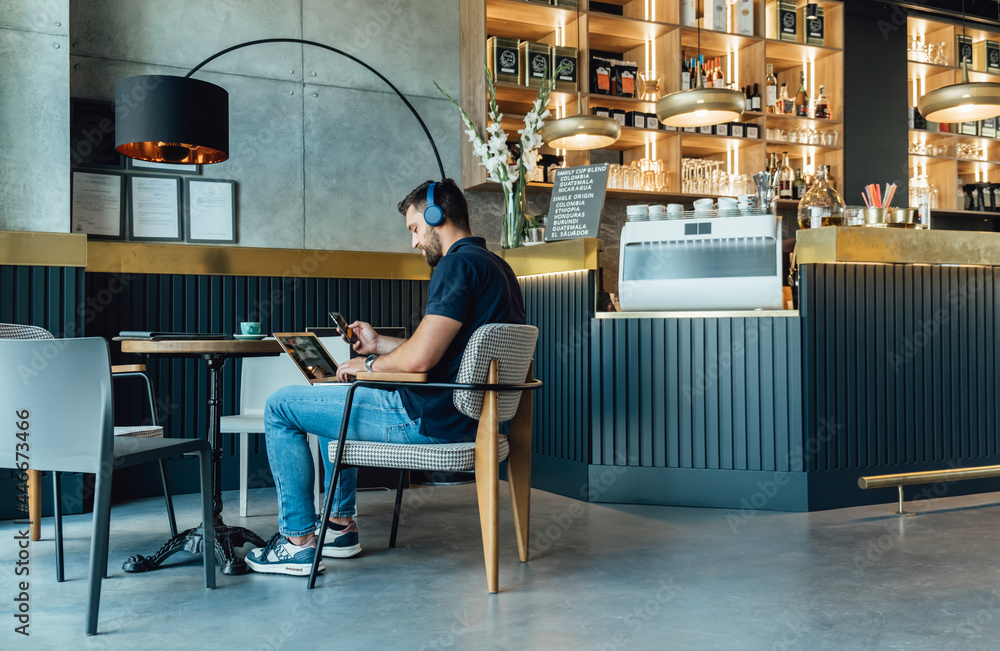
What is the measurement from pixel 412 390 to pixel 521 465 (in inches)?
22.0

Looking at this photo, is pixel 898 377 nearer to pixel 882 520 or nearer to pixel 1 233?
pixel 882 520

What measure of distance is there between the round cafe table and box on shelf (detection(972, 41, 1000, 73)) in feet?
22.7

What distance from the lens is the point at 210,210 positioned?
4617 millimetres

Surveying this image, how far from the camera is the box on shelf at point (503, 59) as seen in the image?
5.20 m

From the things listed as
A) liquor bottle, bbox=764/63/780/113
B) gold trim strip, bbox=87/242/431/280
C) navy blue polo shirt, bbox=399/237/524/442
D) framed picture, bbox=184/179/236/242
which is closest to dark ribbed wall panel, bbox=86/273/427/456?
gold trim strip, bbox=87/242/431/280

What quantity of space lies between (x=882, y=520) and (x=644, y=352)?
124 centimetres

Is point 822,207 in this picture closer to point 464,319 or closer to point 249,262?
point 464,319

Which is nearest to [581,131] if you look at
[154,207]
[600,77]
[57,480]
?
[600,77]

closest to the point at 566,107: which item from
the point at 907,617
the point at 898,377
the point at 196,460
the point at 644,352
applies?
the point at 644,352

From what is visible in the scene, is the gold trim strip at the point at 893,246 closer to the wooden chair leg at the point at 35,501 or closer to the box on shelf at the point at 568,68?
the box on shelf at the point at 568,68

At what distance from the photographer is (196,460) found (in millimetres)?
4469

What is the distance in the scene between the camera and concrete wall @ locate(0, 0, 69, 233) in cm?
373

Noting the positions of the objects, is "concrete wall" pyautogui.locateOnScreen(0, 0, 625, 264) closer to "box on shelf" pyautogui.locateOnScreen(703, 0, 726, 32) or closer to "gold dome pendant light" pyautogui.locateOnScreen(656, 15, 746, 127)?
"gold dome pendant light" pyautogui.locateOnScreen(656, 15, 746, 127)

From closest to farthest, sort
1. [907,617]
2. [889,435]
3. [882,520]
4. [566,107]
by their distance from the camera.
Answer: [907,617] → [882,520] → [889,435] → [566,107]
